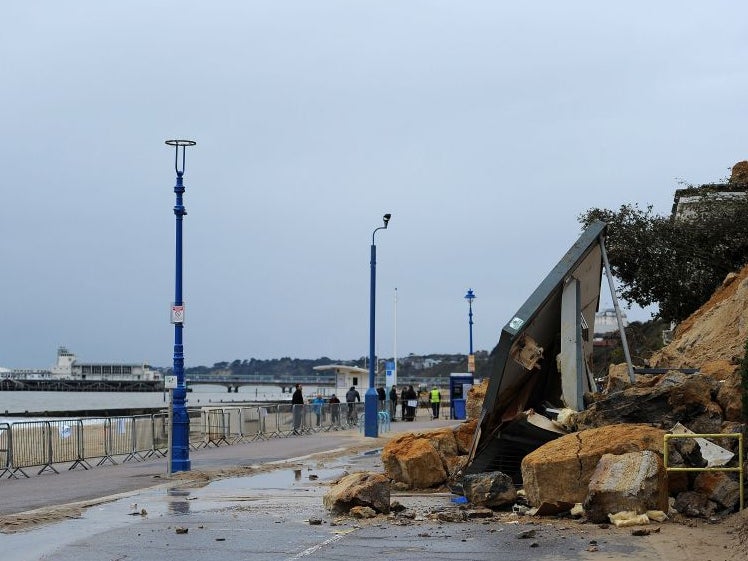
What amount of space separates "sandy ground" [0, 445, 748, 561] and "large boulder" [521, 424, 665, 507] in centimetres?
34

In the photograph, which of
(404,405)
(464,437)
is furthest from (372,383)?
(464,437)

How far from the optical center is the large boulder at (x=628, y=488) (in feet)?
39.2

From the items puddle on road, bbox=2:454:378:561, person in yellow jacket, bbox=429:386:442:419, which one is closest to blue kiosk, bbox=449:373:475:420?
person in yellow jacket, bbox=429:386:442:419

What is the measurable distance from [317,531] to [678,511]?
4.25 m

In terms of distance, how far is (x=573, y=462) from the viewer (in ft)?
42.0

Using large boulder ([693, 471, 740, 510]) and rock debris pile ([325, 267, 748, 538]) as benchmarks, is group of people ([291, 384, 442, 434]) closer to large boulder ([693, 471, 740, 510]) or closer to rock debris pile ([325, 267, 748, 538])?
rock debris pile ([325, 267, 748, 538])

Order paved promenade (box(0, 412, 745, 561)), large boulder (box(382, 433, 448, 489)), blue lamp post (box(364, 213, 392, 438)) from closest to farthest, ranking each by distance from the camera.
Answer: paved promenade (box(0, 412, 745, 561)) → large boulder (box(382, 433, 448, 489)) → blue lamp post (box(364, 213, 392, 438))

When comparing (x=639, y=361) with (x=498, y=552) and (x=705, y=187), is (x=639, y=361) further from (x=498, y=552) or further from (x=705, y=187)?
(x=498, y=552)

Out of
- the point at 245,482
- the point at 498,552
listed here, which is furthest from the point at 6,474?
the point at 498,552

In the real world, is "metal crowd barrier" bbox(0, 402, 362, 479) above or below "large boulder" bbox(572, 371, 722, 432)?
below

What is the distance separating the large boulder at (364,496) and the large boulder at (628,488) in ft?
9.08

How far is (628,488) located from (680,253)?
25505mm

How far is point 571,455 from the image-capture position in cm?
1288

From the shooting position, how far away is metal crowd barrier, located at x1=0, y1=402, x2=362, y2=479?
22.8 metres
